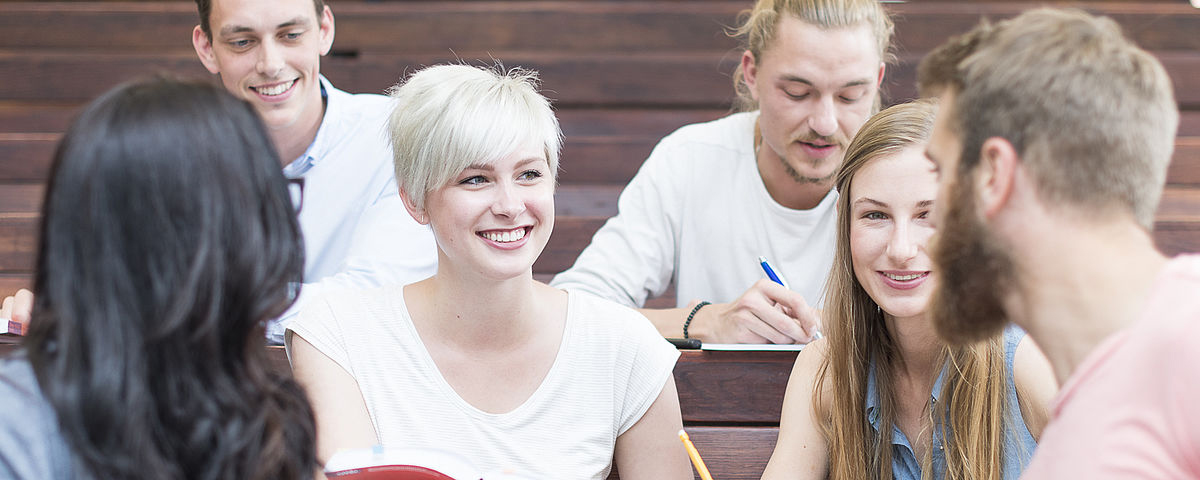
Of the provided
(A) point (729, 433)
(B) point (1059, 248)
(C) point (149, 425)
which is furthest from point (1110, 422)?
(A) point (729, 433)

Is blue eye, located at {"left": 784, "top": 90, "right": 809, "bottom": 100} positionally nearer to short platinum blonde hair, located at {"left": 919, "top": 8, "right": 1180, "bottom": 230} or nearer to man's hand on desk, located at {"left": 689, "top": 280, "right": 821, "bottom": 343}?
man's hand on desk, located at {"left": 689, "top": 280, "right": 821, "bottom": 343}

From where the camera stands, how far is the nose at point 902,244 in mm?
1405

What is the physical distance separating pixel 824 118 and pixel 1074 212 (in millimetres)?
1121

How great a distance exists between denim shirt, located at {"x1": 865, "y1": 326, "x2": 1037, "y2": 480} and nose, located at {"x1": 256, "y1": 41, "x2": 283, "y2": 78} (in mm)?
1233

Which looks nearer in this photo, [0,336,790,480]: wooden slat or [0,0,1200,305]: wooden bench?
[0,336,790,480]: wooden slat

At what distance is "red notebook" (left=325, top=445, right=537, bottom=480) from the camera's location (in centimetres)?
102

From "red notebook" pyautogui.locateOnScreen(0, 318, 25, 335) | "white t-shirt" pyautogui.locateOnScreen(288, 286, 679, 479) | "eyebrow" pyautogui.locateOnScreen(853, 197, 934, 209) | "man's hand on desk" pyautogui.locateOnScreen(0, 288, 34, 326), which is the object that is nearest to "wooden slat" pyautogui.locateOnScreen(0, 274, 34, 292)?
"man's hand on desk" pyautogui.locateOnScreen(0, 288, 34, 326)

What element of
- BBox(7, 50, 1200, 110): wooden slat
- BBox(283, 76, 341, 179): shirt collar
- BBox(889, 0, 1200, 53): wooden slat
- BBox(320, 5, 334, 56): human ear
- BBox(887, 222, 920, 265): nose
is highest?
BBox(889, 0, 1200, 53): wooden slat

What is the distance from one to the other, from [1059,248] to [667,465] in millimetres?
725

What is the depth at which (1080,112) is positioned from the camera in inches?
33.3

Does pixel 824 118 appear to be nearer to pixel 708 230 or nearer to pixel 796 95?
pixel 796 95

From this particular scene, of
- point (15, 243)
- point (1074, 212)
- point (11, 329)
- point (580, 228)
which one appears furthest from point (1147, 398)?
point (15, 243)

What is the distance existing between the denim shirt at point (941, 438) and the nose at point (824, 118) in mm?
576

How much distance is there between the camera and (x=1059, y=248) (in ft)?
2.79
